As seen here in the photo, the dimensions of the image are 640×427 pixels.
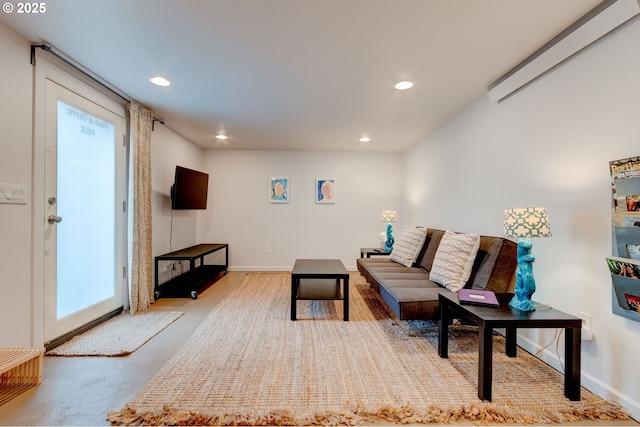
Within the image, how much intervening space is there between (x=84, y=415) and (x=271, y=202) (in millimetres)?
3804

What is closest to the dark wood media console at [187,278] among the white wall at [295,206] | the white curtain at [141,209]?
the white curtain at [141,209]

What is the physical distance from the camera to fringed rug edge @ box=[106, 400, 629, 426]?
1.38 meters

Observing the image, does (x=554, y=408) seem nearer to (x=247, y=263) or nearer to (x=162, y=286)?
(x=162, y=286)

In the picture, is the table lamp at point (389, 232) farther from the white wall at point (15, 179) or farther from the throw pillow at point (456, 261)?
the white wall at point (15, 179)

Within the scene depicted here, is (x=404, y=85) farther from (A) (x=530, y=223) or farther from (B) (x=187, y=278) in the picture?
(B) (x=187, y=278)

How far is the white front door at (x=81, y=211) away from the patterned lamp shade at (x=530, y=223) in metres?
3.26

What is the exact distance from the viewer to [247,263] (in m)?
4.99

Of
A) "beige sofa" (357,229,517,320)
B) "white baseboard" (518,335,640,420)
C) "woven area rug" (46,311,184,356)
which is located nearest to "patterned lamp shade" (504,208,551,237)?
"beige sofa" (357,229,517,320)

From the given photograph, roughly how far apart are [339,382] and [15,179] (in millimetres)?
2497

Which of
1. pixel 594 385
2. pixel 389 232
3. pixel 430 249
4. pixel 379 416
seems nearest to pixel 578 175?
pixel 594 385

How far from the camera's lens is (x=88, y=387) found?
5.47ft

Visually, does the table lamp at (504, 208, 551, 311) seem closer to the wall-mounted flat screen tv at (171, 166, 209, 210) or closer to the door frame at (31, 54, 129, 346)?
the door frame at (31, 54, 129, 346)

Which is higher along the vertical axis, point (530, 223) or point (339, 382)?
point (530, 223)

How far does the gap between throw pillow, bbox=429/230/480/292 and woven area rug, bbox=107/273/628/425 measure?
477 millimetres
